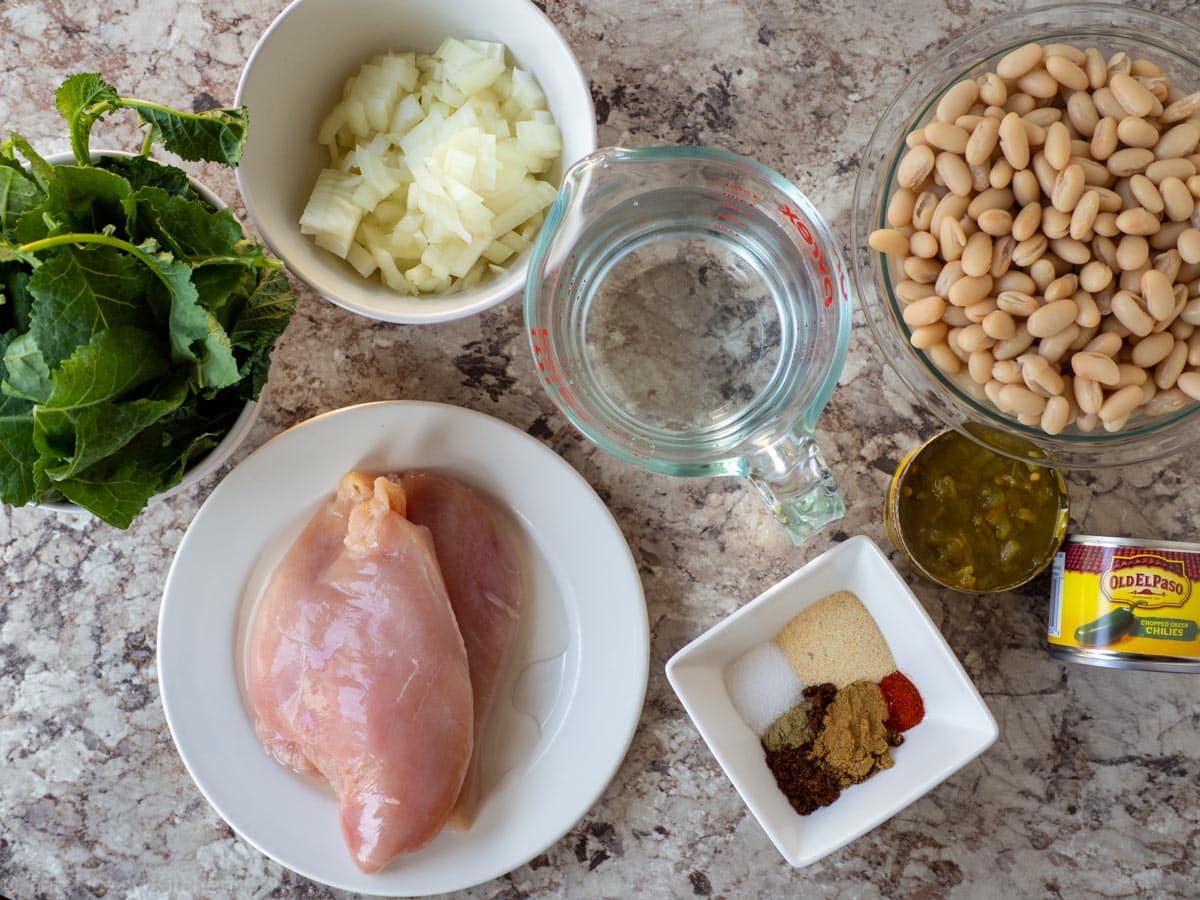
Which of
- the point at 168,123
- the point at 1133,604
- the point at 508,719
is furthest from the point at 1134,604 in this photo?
the point at 168,123

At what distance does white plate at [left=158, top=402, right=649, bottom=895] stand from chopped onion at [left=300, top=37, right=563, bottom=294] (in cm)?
20

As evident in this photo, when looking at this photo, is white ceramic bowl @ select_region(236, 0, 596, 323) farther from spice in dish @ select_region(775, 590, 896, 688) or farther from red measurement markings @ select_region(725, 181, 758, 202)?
spice in dish @ select_region(775, 590, 896, 688)

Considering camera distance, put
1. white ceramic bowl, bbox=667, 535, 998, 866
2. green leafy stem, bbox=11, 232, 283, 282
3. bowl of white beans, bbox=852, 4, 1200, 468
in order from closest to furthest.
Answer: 1. green leafy stem, bbox=11, 232, 283, 282
2. bowl of white beans, bbox=852, 4, 1200, 468
3. white ceramic bowl, bbox=667, 535, 998, 866

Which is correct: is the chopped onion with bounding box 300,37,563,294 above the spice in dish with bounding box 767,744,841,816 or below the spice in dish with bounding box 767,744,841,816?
above

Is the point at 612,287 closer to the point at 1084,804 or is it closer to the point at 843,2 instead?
the point at 843,2

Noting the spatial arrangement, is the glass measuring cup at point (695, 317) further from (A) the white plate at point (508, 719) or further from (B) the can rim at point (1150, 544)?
(B) the can rim at point (1150, 544)

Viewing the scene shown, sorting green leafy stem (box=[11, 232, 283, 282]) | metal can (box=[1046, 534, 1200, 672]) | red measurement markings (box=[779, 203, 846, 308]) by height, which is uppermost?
green leafy stem (box=[11, 232, 283, 282])

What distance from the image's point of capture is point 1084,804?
128 centimetres

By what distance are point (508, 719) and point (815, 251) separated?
0.73 meters

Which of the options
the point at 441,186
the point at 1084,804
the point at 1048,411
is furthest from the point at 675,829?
the point at 441,186

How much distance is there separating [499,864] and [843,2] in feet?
4.04

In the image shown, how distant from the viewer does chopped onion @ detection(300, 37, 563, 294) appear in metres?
1.05

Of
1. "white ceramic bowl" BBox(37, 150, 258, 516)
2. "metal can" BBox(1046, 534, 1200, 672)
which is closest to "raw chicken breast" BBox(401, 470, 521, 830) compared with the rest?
"white ceramic bowl" BBox(37, 150, 258, 516)

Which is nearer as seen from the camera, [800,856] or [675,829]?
[800,856]
